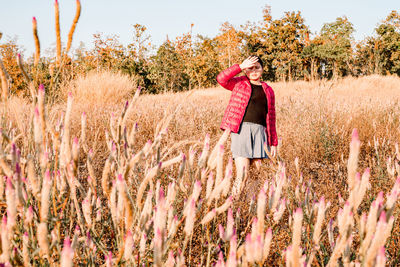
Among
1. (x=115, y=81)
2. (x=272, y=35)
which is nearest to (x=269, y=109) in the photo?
(x=115, y=81)

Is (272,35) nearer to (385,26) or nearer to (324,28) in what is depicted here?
(385,26)

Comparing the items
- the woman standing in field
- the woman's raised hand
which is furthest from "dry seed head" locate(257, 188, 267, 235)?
the woman standing in field

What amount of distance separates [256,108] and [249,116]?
0.13 metres

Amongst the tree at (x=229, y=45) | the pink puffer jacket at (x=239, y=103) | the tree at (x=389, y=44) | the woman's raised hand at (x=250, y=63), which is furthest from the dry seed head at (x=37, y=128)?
the tree at (x=389, y=44)

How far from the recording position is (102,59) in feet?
49.5

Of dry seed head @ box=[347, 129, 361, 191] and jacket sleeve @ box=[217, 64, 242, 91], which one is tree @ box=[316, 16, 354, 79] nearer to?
jacket sleeve @ box=[217, 64, 242, 91]

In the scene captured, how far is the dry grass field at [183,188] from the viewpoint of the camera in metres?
0.67

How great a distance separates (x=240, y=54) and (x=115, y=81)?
16.4 metres

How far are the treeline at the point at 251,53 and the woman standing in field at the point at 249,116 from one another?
1070cm

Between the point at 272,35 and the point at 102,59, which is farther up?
the point at 272,35

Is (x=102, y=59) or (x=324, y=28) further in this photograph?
(x=324, y=28)

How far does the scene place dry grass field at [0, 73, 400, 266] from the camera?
669 mm

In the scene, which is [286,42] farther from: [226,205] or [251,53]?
[226,205]

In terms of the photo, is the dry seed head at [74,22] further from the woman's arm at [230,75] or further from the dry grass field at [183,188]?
the woman's arm at [230,75]
